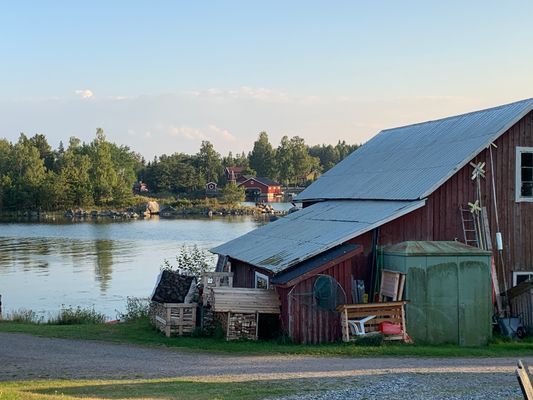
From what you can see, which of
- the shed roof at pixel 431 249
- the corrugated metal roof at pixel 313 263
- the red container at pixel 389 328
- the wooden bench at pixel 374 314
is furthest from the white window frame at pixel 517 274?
the corrugated metal roof at pixel 313 263

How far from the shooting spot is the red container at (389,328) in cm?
1906

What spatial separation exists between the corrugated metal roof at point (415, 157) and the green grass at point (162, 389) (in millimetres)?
9617

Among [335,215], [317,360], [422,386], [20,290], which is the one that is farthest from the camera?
[20,290]

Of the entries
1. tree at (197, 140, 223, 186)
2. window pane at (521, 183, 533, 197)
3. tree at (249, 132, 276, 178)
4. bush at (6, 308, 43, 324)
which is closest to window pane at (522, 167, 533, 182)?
window pane at (521, 183, 533, 197)

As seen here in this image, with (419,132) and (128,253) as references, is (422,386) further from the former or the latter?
(128,253)

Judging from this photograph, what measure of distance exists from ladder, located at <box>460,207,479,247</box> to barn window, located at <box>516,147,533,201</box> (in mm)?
1878

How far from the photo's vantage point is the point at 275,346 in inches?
743

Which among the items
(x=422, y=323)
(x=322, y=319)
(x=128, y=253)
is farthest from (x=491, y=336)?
(x=128, y=253)

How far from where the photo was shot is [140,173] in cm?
16662

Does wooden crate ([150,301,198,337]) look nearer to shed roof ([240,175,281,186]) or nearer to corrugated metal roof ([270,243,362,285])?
corrugated metal roof ([270,243,362,285])

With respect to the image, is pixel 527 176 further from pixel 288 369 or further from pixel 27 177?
pixel 27 177

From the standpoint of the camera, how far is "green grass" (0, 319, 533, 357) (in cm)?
1800

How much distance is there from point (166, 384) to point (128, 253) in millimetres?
41959

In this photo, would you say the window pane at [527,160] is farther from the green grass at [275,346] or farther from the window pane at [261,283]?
the window pane at [261,283]
